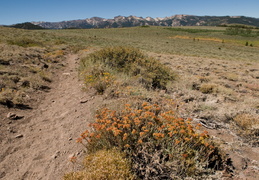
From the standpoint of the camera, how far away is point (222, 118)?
4801 mm

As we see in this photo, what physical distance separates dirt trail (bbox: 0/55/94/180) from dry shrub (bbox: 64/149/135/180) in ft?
1.95

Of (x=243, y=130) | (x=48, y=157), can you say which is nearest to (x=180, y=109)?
(x=243, y=130)

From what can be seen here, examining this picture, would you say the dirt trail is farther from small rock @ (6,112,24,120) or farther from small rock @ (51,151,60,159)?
small rock @ (6,112,24,120)

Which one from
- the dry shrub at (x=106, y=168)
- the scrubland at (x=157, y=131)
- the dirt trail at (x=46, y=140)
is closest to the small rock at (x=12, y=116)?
the dirt trail at (x=46, y=140)

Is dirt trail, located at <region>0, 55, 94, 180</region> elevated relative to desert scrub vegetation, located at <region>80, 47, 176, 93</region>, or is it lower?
lower

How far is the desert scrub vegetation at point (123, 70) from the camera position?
283 inches

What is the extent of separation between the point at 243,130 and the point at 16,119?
6.32 m

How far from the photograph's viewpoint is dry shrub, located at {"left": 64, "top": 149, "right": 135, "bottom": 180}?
2.33 metres

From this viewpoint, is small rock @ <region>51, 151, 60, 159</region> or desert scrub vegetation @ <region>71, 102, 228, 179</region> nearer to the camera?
desert scrub vegetation @ <region>71, 102, 228, 179</region>

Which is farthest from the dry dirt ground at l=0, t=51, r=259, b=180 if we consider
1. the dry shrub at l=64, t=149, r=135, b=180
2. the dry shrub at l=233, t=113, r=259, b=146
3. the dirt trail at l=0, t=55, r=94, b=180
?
the dry shrub at l=64, t=149, r=135, b=180

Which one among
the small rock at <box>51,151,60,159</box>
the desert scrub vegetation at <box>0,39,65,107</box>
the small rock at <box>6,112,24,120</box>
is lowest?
the small rock at <box>51,151,60,159</box>

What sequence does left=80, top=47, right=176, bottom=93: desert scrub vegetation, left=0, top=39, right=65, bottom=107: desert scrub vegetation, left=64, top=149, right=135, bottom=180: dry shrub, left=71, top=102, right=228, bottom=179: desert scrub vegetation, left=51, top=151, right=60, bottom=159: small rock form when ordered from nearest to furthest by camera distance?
1. left=64, top=149, right=135, bottom=180: dry shrub
2. left=71, top=102, right=228, bottom=179: desert scrub vegetation
3. left=51, top=151, right=60, bottom=159: small rock
4. left=0, top=39, right=65, bottom=107: desert scrub vegetation
5. left=80, top=47, right=176, bottom=93: desert scrub vegetation

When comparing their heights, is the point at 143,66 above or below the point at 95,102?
above

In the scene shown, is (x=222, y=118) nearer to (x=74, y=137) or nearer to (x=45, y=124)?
(x=74, y=137)
